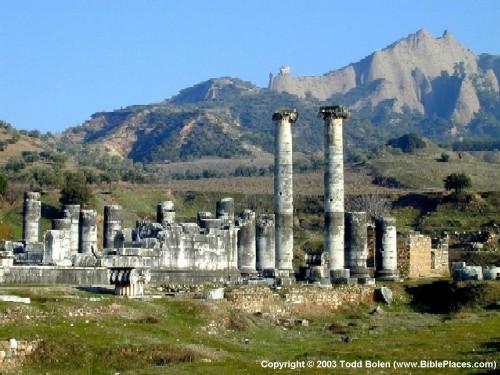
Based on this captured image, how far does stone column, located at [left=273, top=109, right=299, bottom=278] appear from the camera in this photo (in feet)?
193

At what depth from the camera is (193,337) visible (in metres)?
38.3

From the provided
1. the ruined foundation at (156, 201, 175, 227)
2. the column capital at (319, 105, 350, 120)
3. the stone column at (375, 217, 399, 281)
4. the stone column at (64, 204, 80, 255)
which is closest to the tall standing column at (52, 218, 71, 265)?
the stone column at (64, 204, 80, 255)

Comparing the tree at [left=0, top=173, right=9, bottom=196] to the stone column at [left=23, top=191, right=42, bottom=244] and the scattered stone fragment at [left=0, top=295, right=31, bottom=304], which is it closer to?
the stone column at [left=23, top=191, right=42, bottom=244]

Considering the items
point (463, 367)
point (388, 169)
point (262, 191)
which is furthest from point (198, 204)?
point (463, 367)

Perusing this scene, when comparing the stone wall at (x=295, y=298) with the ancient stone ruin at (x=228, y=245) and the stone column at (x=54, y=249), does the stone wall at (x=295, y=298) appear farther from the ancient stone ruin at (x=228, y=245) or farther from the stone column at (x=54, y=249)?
the stone column at (x=54, y=249)

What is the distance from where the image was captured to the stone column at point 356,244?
199 ft

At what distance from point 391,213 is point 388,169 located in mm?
33058

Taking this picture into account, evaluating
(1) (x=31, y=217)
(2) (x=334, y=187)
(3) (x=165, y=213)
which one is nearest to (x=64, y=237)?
(3) (x=165, y=213)

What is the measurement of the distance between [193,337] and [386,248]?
83.8 feet

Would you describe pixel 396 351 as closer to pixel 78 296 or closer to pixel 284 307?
pixel 78 296

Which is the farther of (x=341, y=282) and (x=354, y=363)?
(x=341, y=282)

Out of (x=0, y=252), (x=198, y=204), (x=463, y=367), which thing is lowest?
(x=463, y=367)

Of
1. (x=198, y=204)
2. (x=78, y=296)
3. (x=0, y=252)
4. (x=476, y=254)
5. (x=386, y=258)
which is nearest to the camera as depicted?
(x=78, y=296)

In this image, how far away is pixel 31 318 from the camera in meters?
36.3
